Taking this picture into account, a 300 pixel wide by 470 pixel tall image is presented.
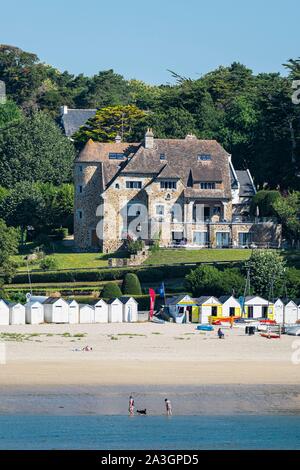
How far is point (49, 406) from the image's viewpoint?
182 feet

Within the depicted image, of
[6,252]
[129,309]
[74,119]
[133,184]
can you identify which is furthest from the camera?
[74,119]

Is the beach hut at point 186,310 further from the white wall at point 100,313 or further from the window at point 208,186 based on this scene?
the window at point 208,186

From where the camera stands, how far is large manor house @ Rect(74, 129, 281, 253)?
102 meters

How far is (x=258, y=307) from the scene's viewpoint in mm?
84688

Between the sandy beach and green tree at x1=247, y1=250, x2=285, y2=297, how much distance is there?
1011 centimetres

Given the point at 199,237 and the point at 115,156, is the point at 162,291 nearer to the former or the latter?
the point at 199,237

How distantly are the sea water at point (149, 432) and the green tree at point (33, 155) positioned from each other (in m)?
64.6

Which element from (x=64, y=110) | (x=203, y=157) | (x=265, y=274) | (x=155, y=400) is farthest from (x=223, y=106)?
(x=155, y=400)

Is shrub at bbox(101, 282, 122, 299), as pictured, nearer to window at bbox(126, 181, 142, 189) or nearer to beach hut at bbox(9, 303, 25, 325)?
beach hut at bbox(9, 303, 25, 325)

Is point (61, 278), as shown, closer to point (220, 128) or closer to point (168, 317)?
point (168, 317)

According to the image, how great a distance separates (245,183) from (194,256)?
46.5 feet

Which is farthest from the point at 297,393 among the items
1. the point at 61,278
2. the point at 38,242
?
the point at 38,242

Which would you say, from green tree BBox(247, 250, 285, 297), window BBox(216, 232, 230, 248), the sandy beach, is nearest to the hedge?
green tree BBox(247, 250, 285, 297)

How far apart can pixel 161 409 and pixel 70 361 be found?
10.7 meters
